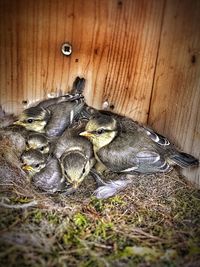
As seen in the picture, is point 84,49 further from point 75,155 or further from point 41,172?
point 41,172

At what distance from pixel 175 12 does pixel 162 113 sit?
74 cm

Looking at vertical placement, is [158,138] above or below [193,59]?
below

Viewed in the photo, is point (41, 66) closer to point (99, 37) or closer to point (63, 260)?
point (99, 37)

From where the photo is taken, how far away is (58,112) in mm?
3340

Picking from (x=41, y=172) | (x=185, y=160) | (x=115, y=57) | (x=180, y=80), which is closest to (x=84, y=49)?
(x=115, y=57)

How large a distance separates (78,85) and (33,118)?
420mm

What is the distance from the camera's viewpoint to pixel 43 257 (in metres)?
2.23

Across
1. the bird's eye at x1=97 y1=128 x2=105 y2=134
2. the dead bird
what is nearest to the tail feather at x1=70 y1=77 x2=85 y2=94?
the dead bird

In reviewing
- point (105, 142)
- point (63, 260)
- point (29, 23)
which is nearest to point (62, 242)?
point (63, 260)

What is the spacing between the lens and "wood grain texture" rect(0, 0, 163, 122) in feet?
9.93

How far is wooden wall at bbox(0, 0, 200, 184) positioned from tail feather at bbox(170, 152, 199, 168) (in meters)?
0.06

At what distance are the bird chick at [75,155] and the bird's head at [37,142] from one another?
10 cm

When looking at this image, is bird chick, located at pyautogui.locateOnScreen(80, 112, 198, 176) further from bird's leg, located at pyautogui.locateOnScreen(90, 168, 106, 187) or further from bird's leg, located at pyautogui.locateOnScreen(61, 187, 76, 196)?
bird's leg, located at pyautogui.locateOnScreen(61, 187, 76, 196)

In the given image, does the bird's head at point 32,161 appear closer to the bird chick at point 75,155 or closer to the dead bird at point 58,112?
the bird chick at point 75,155
